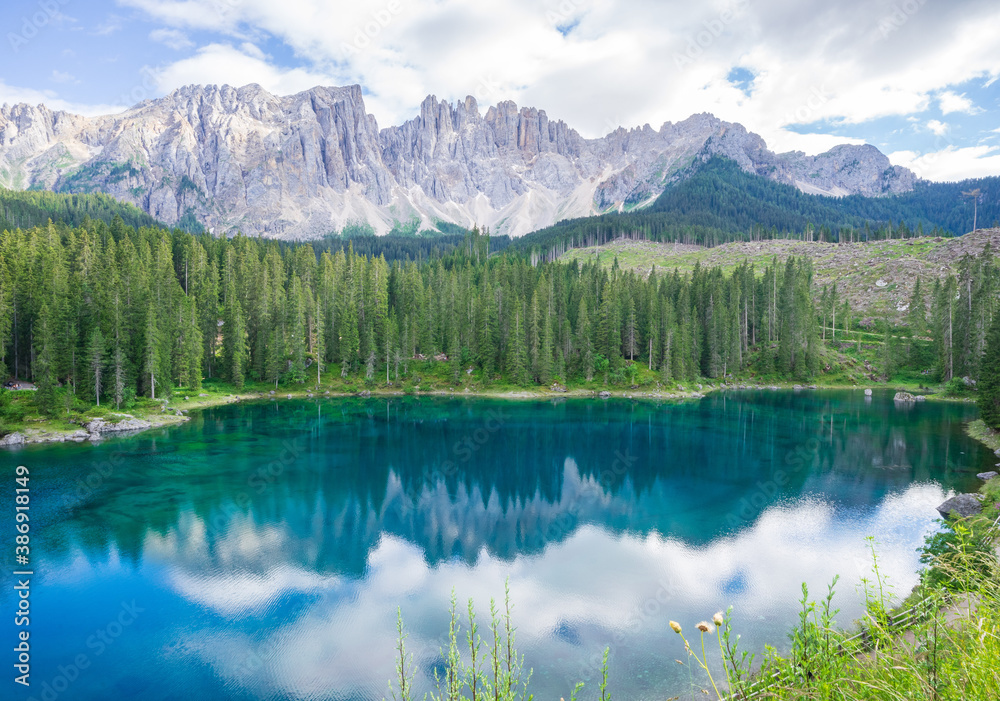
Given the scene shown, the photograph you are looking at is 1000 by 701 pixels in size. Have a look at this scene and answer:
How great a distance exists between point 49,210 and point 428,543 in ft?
594

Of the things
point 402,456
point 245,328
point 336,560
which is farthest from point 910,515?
point 245,328

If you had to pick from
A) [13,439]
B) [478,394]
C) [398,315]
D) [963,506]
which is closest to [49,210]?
[398,315]

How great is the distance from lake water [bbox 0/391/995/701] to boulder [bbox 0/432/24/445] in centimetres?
439

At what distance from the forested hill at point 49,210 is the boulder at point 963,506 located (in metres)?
128

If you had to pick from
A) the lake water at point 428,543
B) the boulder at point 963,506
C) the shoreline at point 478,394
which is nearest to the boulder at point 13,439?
the lake water at point 428,543

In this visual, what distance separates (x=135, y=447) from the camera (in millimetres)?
48906

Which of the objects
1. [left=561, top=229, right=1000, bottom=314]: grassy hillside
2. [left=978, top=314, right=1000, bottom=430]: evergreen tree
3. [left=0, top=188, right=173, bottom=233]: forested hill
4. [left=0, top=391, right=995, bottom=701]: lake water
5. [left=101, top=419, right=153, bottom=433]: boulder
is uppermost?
[left=0, top=188, right=173, bottom=233]: forested hill

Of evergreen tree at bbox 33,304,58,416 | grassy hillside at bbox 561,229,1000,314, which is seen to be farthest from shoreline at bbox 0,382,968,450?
grassy hillside at bbox 561,229,1000,314

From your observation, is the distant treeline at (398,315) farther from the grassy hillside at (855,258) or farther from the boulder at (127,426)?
the grassy hillside at (855,258)

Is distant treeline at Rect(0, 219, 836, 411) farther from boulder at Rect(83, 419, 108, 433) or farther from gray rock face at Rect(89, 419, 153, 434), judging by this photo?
boulder at Rect(83, 419, 108, 433)

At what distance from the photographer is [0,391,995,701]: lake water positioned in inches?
760

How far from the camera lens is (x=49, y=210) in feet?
493

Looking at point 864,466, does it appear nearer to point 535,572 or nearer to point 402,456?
point 535,572

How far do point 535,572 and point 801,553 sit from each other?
1431 centimetres
